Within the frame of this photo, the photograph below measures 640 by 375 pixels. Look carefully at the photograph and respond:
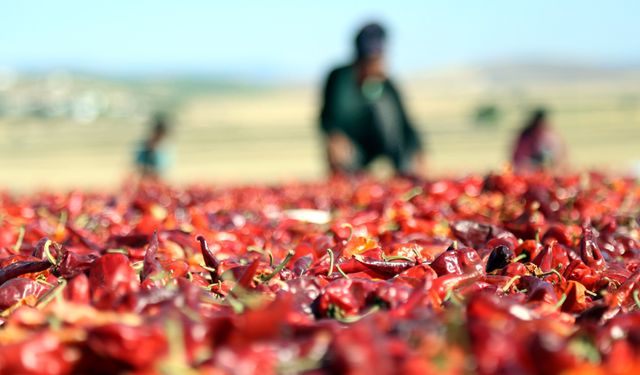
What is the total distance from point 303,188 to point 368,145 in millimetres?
2547

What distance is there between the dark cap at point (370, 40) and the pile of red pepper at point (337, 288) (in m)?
3.36

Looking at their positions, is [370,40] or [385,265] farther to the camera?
[370,40]

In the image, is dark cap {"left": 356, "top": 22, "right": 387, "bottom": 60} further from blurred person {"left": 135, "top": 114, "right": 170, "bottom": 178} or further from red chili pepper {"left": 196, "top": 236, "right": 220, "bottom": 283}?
red chili pepper {"left": 196, "top": 236, "right": 220, "bottom": 283}

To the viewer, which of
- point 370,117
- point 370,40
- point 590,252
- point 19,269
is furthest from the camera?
point 370,117

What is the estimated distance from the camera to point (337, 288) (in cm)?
225

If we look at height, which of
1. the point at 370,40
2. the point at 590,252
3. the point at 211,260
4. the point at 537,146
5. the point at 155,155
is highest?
the point at 370,40

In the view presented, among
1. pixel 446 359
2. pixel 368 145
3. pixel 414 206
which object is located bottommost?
pixel 368 145

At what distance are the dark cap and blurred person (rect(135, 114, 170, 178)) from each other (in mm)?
4999

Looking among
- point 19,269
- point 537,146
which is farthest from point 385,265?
point 537,146

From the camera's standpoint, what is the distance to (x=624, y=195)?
5.30 m

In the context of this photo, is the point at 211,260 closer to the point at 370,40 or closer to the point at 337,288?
the point at 337,288

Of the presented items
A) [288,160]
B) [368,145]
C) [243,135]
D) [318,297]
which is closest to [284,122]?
[243,135]

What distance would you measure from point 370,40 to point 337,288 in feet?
20.8

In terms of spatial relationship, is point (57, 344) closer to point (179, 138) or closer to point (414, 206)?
point (414, 206)
